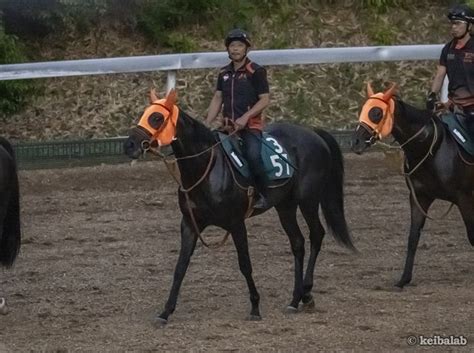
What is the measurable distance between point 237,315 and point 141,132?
69.4 inches

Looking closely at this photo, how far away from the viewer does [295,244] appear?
10602 millimetres

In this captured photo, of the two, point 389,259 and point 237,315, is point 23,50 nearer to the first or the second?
point 389,259

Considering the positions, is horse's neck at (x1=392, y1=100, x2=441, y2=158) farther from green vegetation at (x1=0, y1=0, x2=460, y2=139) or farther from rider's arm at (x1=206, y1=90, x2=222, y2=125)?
green vegetation at (x1=0, y1=0, x2=460, y2=139)

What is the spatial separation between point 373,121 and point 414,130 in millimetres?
652

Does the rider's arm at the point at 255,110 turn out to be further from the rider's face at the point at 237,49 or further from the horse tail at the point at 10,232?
the horse tail at the point at 10,232

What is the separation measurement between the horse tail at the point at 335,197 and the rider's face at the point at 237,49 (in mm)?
1421

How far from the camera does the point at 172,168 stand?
976 centimetres

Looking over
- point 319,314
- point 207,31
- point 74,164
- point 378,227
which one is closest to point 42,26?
point 207,31

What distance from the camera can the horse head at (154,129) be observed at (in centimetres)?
927

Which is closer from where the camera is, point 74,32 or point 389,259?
point 389,259

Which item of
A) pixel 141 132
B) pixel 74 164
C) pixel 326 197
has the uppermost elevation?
pixel 141 132

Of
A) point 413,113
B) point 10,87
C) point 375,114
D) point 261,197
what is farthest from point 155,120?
point 10,87

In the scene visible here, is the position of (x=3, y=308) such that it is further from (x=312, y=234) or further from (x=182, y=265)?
(x=312, y=234)

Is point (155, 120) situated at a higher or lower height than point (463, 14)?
lower
